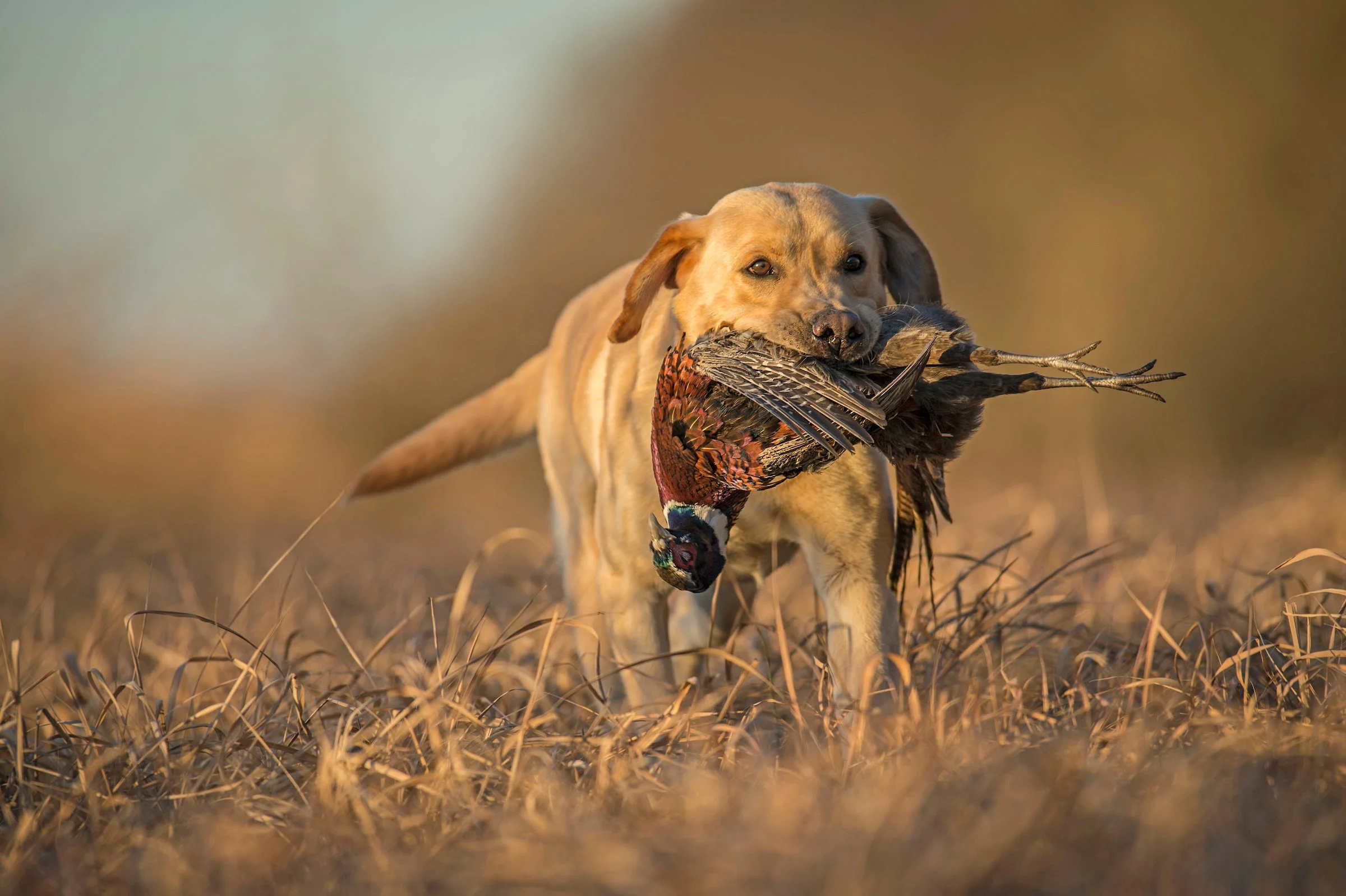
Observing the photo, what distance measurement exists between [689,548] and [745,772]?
551mm

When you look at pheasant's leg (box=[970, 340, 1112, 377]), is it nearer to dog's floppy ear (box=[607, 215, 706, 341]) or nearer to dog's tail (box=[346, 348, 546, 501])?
dog's floppy ear (box=[607, 215, 706, 341])

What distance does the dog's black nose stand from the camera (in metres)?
2.38

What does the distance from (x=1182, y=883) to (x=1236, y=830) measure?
220mm

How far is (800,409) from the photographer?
202 cm

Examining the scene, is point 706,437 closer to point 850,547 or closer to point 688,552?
point 688,552

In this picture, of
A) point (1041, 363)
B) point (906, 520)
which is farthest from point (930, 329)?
point (906, 520)

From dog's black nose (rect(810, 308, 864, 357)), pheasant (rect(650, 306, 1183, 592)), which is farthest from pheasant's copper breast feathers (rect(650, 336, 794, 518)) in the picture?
dog's black nose (rect(810, 308, 864, 357))

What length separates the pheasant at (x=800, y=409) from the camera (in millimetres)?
2033

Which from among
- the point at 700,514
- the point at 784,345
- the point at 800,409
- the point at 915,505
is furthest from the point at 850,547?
the point at 800,409

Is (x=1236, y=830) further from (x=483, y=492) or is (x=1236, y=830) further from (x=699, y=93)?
(x=699, y=93)

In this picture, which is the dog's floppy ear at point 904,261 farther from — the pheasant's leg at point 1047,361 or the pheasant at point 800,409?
the pheasant's leg at point 1047,361

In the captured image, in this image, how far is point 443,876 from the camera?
1615 mm

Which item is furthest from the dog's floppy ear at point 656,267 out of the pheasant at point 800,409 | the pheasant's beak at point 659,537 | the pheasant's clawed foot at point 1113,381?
the pheasant's clawed foot at point 1113,381

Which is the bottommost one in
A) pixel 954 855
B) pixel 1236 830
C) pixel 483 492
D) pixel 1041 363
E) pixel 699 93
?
pixel 483 492
